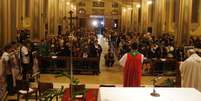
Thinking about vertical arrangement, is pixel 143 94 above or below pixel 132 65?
below

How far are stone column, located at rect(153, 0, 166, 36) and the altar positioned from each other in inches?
730

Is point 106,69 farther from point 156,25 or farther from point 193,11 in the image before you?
point 156,25

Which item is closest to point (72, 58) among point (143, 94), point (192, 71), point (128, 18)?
point (192, 71)

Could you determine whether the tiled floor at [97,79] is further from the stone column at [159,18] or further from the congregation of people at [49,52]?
the stone column at [159,18]

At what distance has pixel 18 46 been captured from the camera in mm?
12586

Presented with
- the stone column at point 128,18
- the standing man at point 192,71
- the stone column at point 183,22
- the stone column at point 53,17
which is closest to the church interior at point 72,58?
the stone column at point 183,22

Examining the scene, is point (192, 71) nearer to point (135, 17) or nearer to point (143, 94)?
point (143, 94)

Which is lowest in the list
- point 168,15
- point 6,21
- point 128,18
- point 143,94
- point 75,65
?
point 75,65

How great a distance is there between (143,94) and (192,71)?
3354mm

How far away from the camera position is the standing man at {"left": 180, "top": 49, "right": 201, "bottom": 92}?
382 inches

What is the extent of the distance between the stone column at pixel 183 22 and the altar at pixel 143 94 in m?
12.4

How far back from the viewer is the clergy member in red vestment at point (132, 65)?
10.7 m

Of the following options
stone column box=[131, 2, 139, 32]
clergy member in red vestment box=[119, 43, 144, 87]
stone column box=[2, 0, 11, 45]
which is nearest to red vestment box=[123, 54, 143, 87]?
clergy member in red vestment box=[119, 43, 144, 87]

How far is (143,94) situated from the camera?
271 inches
